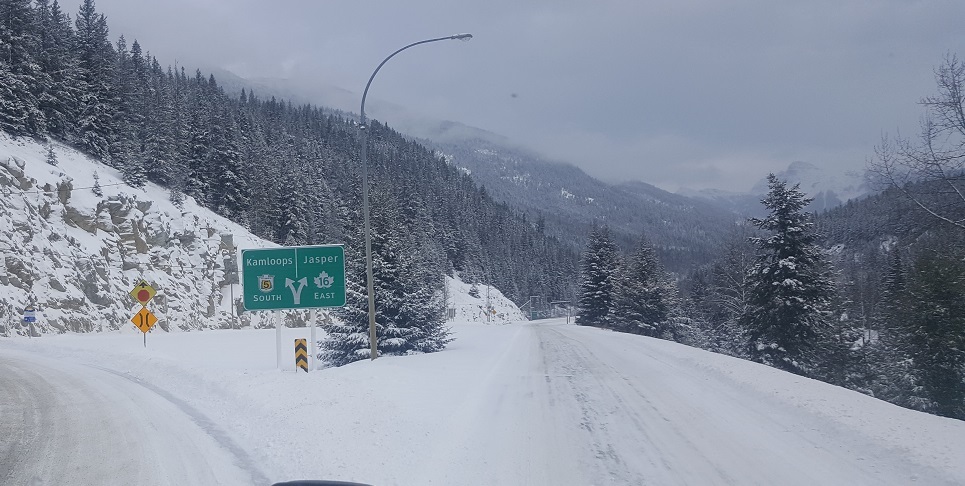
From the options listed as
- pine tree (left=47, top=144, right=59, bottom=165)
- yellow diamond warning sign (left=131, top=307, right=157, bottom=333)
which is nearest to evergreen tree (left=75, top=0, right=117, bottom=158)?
pine tree (left=47, top=144, right=59, bottom=165)

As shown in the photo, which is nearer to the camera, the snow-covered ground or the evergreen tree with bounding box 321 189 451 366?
the snow-covered ground

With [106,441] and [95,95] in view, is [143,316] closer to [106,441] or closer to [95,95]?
[106,441]

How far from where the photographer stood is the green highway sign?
17469 mm

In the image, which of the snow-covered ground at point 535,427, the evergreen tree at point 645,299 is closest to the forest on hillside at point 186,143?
the snow-covered ground at point 535,427

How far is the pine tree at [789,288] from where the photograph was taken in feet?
95.7

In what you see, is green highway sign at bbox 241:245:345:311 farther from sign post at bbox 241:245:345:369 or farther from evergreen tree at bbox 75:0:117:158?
evergreen tree at bbox 75:0:117:158

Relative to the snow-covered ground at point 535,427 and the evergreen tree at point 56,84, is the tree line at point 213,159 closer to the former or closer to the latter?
the evergreen tree at point 56,84

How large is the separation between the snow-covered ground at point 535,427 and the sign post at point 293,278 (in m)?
2.49

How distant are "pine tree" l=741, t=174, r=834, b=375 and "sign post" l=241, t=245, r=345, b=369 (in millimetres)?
21551

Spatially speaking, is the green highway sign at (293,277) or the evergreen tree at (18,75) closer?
the green highway sign at (293,277)

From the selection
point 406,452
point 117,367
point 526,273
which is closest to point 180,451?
point 406,452

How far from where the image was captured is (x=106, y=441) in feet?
29.5

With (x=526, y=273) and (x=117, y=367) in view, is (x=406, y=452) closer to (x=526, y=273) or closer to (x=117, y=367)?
(x=117, y=367)

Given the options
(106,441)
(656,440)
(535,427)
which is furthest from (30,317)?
(656,440)
